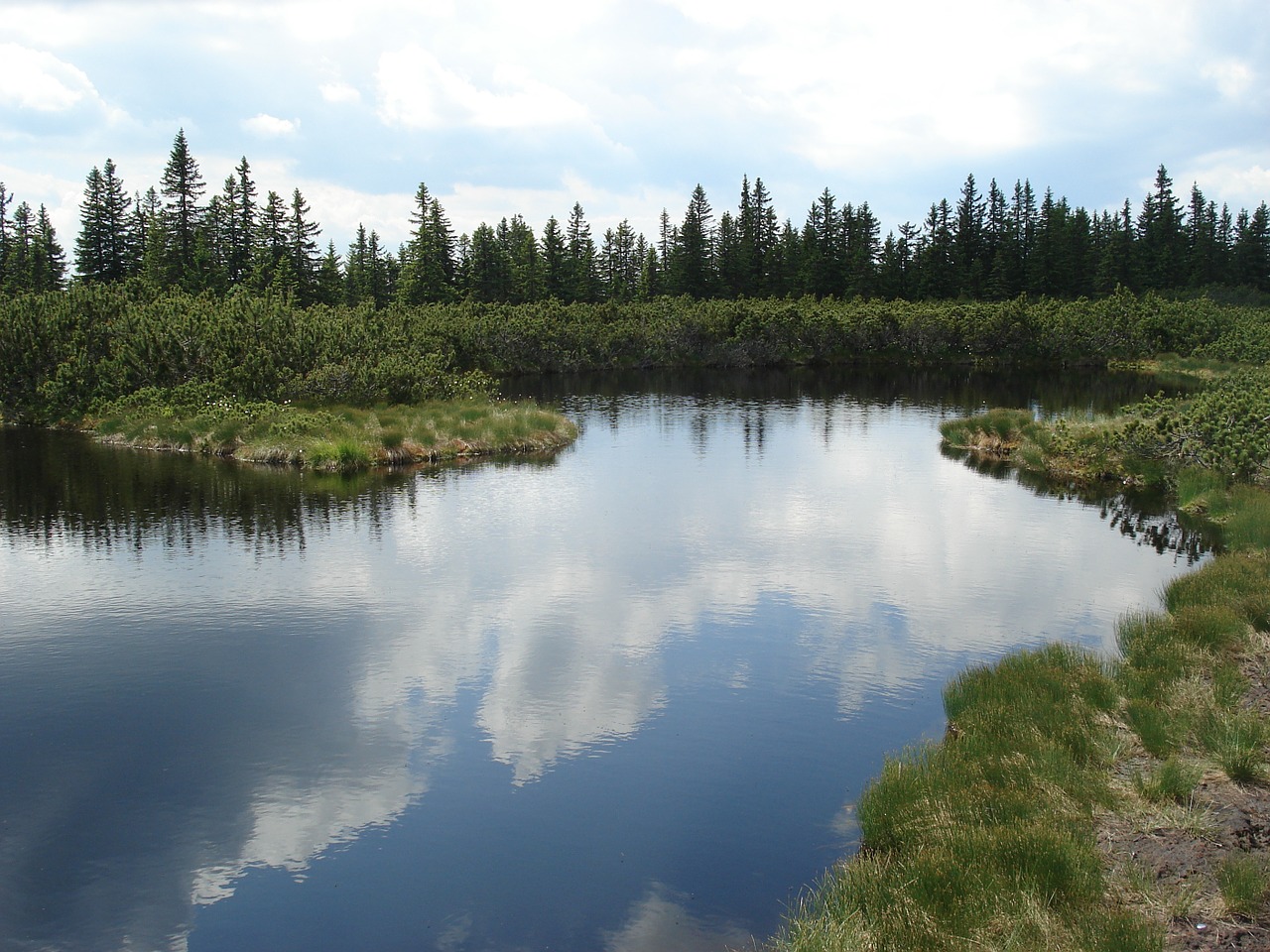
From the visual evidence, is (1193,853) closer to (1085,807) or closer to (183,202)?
(1085,807)

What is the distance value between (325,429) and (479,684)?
88.6 ft

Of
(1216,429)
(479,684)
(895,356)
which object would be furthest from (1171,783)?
(895,356)

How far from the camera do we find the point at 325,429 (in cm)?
4178

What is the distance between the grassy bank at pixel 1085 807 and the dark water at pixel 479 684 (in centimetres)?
117

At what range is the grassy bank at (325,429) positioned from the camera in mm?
40656

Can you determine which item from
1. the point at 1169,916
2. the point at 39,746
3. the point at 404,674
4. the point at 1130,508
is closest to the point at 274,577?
the point at 404,674

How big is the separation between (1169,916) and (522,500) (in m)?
26.1

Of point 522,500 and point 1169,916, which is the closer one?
point 1169,916

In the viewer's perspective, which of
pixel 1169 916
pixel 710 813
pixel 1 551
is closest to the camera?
pixel 1169 916

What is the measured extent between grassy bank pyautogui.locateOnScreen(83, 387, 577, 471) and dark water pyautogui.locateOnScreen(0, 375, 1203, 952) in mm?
4441

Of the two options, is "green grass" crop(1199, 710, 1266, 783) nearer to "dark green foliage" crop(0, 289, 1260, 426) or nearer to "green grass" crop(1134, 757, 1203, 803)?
"green grass" crop(1134, 757, 1203, 803)

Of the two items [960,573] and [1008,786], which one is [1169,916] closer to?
[1008,786]

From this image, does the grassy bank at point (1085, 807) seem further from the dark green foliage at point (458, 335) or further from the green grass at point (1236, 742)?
the dark green foliage at point (458, 335)

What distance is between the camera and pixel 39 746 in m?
14.9
